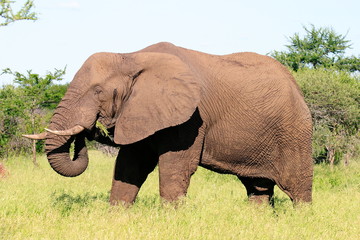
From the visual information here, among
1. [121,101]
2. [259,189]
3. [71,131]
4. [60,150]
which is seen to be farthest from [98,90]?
[259,189]

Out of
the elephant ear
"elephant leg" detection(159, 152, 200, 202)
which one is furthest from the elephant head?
"elephant leg" detection(159, 152, 200, 202)

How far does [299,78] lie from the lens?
17.2 m

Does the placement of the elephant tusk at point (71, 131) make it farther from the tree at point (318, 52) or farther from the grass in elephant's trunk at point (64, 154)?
the tree at point (318, 52)

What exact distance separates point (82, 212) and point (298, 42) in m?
22.5

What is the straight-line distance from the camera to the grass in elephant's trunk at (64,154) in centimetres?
616

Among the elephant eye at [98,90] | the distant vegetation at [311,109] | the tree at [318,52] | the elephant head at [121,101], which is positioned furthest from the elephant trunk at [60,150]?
the tree at [318,52]

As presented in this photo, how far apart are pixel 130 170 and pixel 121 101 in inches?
35.8

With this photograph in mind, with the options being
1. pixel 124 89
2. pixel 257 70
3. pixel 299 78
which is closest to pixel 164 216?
pixel 124 89

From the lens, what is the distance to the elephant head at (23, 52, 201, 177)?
6184 millimetres

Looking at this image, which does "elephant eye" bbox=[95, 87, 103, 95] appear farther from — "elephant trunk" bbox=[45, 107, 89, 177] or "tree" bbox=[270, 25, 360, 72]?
"tree" bbox=[270, 25, 360, 72]

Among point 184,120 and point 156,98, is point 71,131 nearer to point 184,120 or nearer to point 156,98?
point 156,98

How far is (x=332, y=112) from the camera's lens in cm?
1655

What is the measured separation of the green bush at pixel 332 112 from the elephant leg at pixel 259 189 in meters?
8.01

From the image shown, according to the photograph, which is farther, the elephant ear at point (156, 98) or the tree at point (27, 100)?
the tree at point (27, 100)
